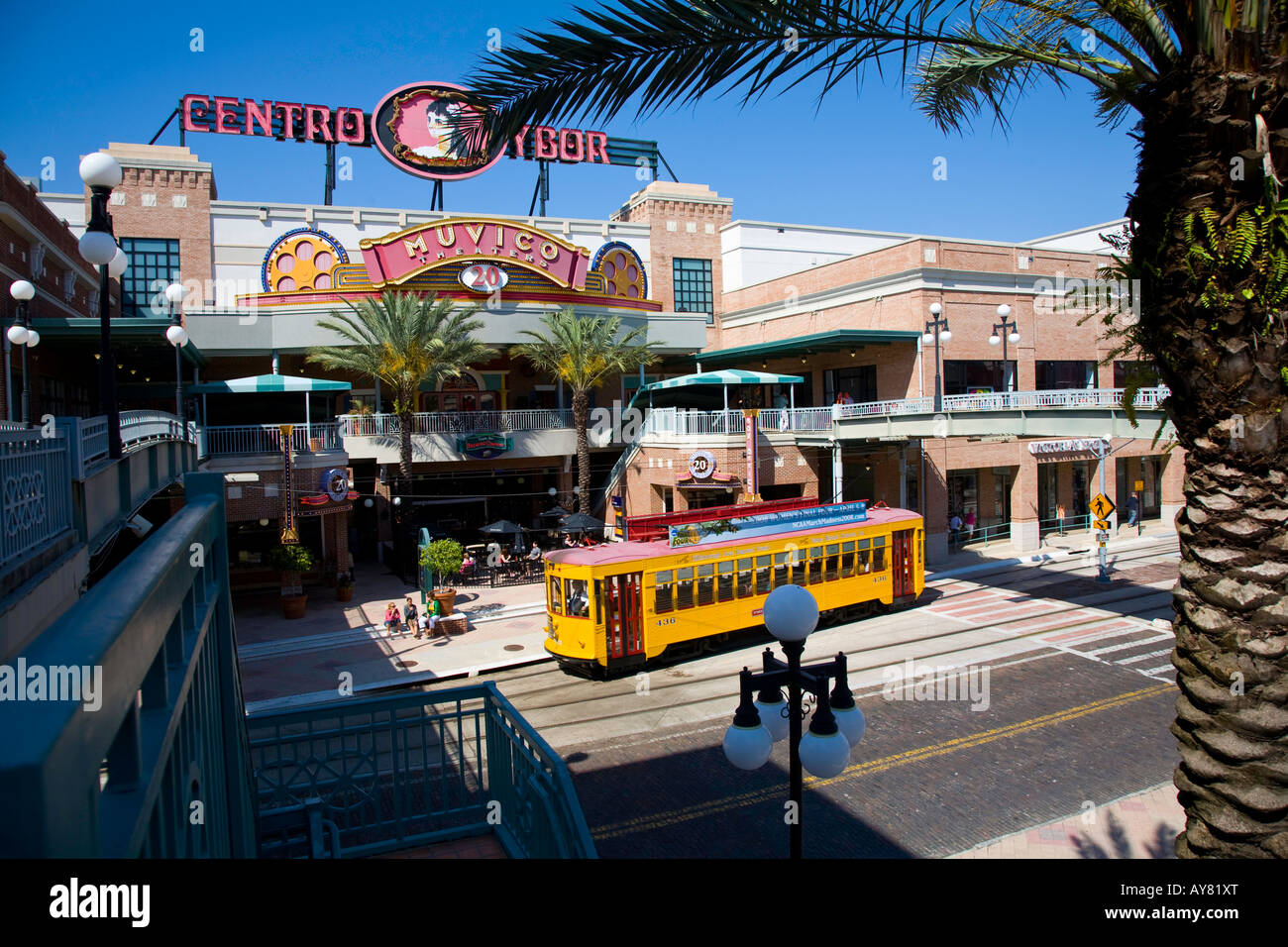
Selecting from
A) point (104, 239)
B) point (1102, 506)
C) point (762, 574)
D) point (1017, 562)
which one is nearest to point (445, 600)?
point (762, 574)

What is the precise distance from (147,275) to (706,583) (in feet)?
100

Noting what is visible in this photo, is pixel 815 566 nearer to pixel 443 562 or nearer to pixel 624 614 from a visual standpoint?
pixel 624 614

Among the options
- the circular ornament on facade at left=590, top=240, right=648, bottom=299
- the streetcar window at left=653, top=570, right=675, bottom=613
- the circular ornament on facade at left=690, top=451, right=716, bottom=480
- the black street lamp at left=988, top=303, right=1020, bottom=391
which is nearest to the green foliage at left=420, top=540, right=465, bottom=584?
the streetcar window at left=653, top=570, right=675, bottom=613

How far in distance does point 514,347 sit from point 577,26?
100 ft

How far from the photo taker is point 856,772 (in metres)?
13.6

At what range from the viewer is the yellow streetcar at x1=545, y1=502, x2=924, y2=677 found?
18.8m

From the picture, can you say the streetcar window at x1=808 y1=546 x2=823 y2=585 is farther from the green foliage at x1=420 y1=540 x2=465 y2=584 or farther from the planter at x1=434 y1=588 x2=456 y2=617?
the planter at x1=434 y1=588 x2=456 y2=617

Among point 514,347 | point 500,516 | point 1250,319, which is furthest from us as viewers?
point 500,516

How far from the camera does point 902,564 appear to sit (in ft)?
81.0

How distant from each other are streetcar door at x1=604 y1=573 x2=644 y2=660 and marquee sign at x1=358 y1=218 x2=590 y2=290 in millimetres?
18560

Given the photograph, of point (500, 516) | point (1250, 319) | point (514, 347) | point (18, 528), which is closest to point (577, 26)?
point (1250, 319)

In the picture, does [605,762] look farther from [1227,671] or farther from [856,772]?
[1227,671]

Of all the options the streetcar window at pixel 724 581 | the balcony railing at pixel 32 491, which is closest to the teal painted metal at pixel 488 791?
the balcony railing at pixel 32 491

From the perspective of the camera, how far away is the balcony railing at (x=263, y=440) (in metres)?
27.4
